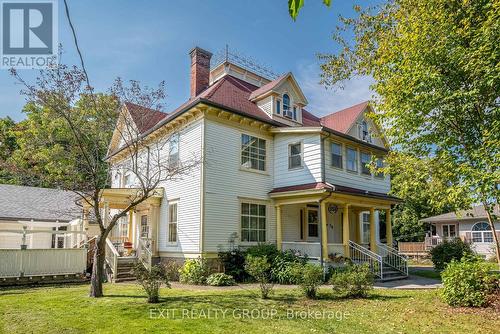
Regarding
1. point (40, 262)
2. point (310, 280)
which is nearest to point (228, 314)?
point (310, 280)

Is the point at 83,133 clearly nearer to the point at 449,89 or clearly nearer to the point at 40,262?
the point at 40,262

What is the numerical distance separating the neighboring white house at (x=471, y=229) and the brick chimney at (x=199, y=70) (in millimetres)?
24110

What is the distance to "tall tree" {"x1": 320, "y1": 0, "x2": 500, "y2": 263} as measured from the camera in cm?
903

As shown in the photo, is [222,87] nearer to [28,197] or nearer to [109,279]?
[109,279]

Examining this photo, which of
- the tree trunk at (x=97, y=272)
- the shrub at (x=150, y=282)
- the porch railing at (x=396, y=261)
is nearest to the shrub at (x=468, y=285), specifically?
the porch railing at (x=396, y=261)

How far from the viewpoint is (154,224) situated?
1711 cm

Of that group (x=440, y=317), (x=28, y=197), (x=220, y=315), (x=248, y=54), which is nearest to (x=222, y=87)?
(x=248, y=54)

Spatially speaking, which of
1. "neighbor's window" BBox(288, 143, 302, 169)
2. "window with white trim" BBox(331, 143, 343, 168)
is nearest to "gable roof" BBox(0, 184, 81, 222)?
"neighbor's window" BBox(288, 143, 302, 169)

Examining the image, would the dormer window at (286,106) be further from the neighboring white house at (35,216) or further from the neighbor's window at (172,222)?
the neighboring white house at (35,216)

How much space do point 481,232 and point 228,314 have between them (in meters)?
33.3

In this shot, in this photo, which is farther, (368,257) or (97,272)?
(368,257)

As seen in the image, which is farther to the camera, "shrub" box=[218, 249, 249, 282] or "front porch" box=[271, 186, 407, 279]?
"front porch" box=[271, 186, 407, 279]

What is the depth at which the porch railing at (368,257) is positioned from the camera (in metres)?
15.2
